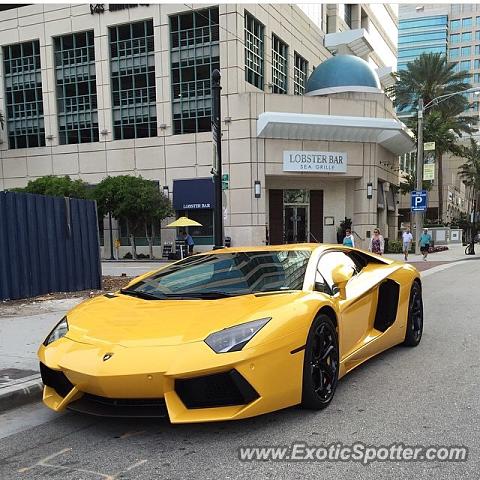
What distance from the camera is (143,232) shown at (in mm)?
29656

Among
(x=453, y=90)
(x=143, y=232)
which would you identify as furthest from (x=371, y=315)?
(x=453, y=90)

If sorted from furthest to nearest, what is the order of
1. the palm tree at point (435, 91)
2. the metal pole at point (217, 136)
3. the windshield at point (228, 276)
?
the palm tree at point (435, 91), the metal pole at point (217, 136), the windshield at point (228, 276)

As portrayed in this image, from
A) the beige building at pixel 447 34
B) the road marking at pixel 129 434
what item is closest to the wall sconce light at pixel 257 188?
the road marking at pixel 129 434

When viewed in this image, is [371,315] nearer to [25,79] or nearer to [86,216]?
[86,216]

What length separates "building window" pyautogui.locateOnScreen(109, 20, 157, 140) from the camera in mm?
28969

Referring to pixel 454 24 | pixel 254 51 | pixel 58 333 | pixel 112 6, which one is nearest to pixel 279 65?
pixel 254 51

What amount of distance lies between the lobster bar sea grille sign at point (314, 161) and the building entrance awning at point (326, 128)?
2.96 feet

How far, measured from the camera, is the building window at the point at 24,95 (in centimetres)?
3188

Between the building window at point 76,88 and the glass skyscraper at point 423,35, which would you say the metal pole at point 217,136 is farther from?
the glass skyscraper at point 423,35

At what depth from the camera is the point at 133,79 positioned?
29.3 meters

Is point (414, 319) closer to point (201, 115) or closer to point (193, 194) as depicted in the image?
point (193, 194)

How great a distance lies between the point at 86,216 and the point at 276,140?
731 inches

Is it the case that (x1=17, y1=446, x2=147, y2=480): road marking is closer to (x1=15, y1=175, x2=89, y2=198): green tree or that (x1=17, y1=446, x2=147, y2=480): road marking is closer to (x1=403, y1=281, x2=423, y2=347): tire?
(x1=403, y1=281, x2=423, y2=347): tire

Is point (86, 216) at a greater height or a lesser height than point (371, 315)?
greater
